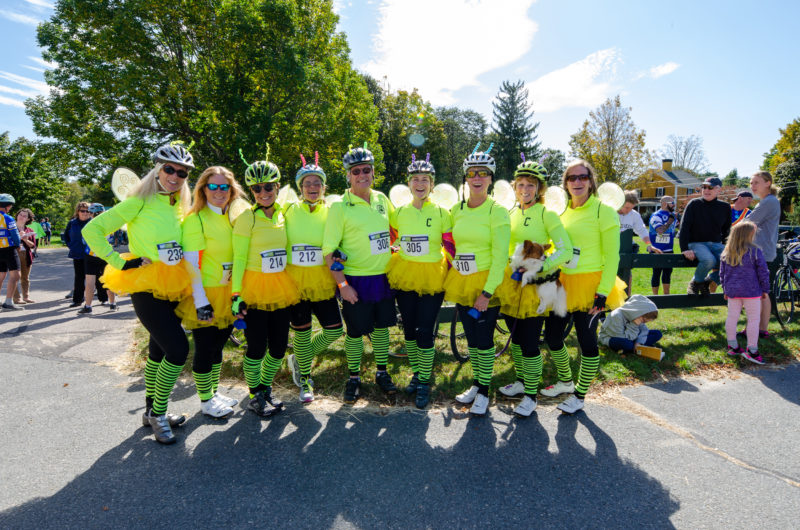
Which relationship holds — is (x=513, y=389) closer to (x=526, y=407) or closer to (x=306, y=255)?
(x=526, y=407)

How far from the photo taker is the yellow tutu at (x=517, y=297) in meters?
3.79

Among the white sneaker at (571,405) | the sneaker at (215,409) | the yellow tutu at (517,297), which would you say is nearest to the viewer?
the yellow tutu at (517,297)

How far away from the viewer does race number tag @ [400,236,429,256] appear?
3973 mm

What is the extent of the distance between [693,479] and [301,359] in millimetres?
3621

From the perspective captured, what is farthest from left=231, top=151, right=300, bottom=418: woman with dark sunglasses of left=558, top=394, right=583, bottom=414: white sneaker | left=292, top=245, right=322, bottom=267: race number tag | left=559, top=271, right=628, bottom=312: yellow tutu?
left=558, top=394, right=583, bottom=414: white sneaker

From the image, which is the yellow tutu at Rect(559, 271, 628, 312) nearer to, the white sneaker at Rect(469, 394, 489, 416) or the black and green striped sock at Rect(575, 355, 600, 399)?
the black and green striped sock at Rect(575, 355, 600, 399)

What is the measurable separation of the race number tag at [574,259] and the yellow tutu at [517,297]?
0.42 meters

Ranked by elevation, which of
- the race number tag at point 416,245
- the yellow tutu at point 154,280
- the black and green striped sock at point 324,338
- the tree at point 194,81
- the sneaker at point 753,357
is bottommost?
the sneaker at point 753,357

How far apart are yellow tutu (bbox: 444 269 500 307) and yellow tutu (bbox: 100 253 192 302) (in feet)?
7.77

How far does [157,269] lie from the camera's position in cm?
334

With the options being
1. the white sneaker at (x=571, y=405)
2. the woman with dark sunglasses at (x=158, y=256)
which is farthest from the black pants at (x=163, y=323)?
the white sneaker at (x=571, y=405)

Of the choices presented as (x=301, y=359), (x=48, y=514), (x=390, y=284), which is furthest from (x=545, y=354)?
(x=48, y=514)

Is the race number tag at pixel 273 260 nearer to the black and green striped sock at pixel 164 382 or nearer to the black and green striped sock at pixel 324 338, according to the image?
the black and green striped sock at pixel 324 338

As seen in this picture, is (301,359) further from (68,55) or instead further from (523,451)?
(68,55)
